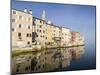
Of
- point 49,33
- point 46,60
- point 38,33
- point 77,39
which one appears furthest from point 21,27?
point 77,39

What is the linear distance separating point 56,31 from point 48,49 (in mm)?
190

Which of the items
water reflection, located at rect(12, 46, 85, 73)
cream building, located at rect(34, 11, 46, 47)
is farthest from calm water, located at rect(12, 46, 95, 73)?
cream building, located at rect(34, 11, 46, 47)

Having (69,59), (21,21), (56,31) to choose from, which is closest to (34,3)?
(21,21)

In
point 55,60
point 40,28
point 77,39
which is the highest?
point 40,28

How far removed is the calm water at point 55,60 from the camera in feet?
6.04

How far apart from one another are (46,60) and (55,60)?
0.09 metres

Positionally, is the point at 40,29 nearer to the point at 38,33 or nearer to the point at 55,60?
the point at 38,33

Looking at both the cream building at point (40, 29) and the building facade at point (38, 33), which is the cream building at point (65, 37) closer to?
the building facade at point (38, 33)

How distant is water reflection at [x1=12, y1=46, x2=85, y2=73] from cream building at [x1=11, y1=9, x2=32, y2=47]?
12cm

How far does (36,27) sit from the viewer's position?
1886mm

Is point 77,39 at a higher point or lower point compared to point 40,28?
lower

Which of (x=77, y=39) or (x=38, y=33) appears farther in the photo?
(x=77, y=39)

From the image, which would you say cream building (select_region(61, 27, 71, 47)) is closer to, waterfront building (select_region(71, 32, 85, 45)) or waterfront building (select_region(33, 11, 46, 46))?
waterfront building (select_region(71, 32, 85, 45))

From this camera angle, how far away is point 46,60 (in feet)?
6.29
